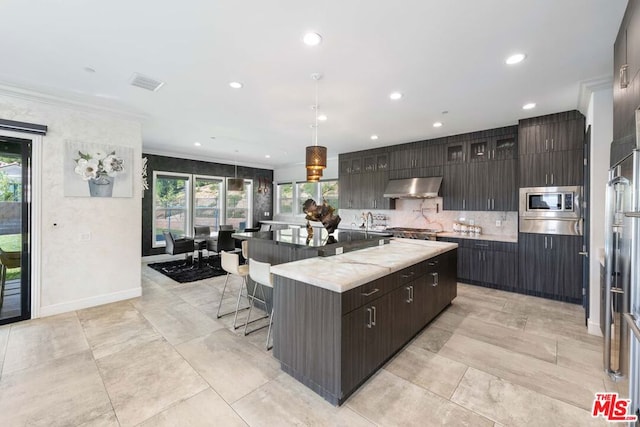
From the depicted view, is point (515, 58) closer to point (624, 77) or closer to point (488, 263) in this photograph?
point (624, 77)

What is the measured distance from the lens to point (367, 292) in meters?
2.14

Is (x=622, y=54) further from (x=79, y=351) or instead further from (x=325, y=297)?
(x=79, y=351)

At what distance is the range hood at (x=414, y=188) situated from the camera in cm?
546

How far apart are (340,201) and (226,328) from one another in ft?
15.5

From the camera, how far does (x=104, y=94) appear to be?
11.3ft

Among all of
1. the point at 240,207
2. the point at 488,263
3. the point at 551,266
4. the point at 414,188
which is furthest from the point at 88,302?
the point at 551,266

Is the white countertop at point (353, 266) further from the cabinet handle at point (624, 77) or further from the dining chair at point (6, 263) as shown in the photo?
the dining chair at point (6, 263)

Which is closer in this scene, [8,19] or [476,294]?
[8,19]

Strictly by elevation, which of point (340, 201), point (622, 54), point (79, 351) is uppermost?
point (622, 54)

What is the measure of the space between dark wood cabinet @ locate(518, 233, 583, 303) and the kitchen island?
2710mm

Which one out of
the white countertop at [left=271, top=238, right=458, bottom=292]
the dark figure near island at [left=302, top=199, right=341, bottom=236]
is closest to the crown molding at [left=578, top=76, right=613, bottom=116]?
the white countertop at [left=271, top=238, right=458, bottom=292]

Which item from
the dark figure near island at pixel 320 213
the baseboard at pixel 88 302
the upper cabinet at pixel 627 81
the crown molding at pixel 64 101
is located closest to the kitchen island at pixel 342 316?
the dark figure near island at pixel 320 213

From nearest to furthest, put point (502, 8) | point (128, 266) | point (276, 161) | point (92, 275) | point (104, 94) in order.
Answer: point (502, 8), point (104, 94), point (92, 275), point (128, 266), point (276, 161)

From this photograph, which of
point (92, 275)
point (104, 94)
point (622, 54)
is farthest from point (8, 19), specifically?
point (622, 54)
